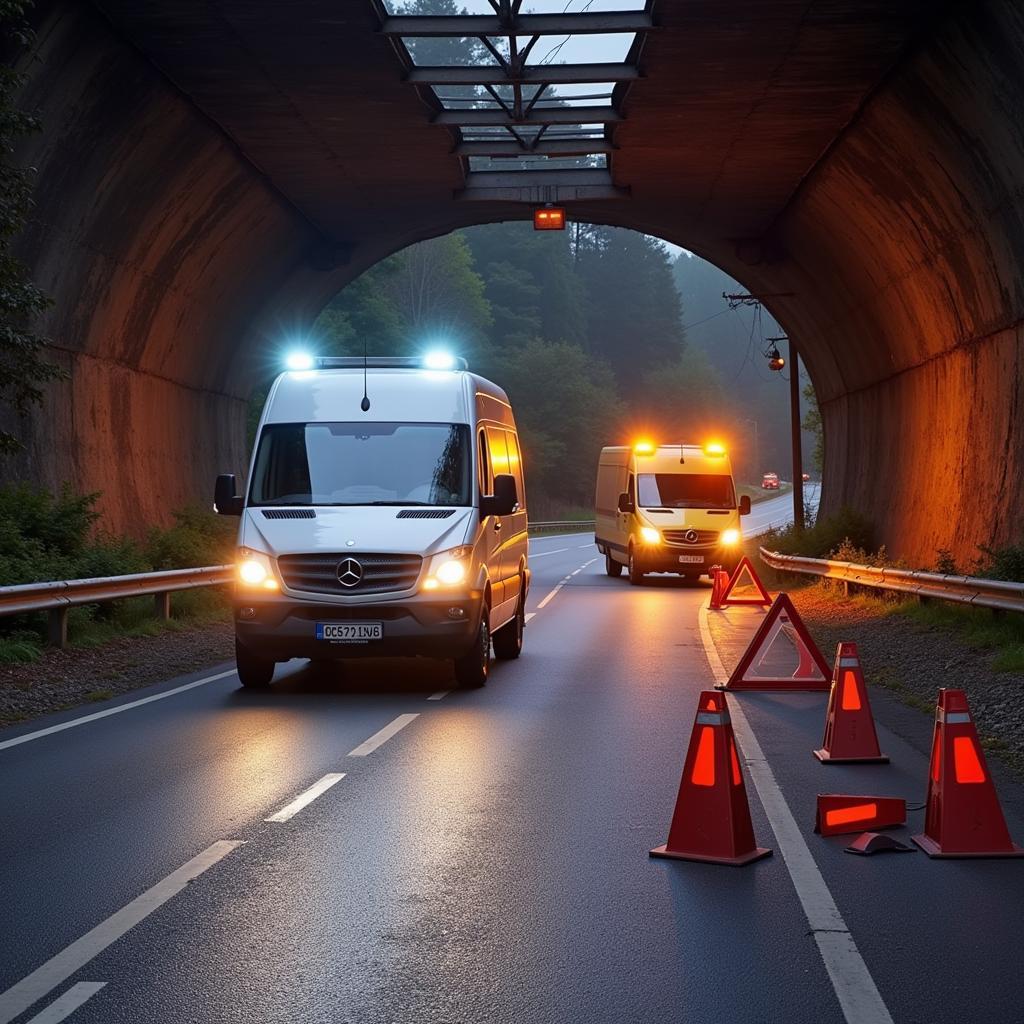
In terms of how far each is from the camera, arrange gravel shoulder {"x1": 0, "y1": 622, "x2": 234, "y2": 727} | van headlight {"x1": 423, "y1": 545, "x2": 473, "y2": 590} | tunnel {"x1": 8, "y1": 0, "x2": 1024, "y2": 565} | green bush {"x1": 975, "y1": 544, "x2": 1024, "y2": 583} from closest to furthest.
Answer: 1. gravel shoulder {"x1": 0, "y1": 622, "x2": 234, "y2": 727}
2. van headlight {"x1": 423, "y1": 545, "x2": 473, "y2": 590}
3. green bush {"x1": 975, "y1": 544, "x2": 1024, "y2": 583}
4. tunnel {"x1": 8, "y1": 0, "x2": 1024, "y2": 565}

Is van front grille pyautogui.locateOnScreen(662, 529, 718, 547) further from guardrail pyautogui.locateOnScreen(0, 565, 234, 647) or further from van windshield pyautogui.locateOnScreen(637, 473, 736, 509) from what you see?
guardrail pyautogui.locateOnScreen(0, 565, 234, 647)

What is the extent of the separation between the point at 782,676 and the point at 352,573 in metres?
4.23

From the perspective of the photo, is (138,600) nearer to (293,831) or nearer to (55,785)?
(55,785)

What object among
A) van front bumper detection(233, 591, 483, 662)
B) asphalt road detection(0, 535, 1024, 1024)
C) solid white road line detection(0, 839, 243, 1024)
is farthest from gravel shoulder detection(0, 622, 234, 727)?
solid white road line detection(0, 839, 243, 1024)

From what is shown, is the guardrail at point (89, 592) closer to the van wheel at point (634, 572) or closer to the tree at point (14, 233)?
the tree at point (14, 233)

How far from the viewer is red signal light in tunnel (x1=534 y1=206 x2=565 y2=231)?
88.9ft

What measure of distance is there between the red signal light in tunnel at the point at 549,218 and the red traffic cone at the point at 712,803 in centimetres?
2042

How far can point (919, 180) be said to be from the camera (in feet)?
64.7

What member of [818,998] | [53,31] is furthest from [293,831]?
[53,31]

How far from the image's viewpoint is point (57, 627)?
638 inches

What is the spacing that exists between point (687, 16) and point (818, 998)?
1375 centimetres

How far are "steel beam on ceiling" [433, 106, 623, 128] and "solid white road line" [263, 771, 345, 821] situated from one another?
1376 centimetres

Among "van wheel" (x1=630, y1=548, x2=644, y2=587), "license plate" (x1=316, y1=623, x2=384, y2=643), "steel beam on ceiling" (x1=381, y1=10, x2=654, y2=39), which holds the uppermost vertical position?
"steel beam on ceiling" (x1=381, y1=10, x2=654, y2=39)

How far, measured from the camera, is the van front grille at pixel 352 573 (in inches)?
537
